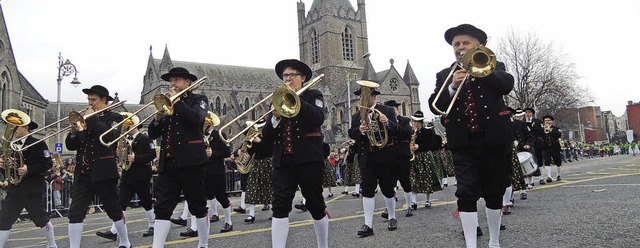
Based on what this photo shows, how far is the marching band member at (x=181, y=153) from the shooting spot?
556 centimetres

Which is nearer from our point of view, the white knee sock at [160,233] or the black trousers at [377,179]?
the white knee sock at [160,233]

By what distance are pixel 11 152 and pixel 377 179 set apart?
18.6ft

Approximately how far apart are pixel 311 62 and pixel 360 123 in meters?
75.8

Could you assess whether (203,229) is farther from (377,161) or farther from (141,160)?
(141,160)

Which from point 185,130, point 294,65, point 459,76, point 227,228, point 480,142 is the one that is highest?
point 294,65

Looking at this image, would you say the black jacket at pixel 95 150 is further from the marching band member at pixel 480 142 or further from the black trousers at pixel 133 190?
the marching band member at pixel 480 142

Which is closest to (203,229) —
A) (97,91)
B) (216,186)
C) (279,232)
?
(279,232)

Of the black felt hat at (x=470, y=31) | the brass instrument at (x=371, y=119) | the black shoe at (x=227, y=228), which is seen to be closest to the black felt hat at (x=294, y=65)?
the brass instrument at (x=371, y=119)

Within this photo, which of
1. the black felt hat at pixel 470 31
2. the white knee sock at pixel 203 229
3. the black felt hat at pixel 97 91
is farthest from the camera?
the black felt hat at pixel 97 91

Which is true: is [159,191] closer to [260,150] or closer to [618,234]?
[260,150]

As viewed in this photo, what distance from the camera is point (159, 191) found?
553cm

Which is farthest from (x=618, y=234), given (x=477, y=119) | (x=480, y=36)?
(x=480, y=36)

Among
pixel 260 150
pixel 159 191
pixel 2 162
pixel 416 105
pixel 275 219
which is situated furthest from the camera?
pixel 416 105

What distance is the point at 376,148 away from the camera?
7.30 m
